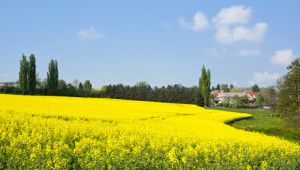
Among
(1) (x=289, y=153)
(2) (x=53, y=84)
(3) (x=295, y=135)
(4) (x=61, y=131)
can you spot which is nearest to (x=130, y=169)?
(4) (x=61, y=131)

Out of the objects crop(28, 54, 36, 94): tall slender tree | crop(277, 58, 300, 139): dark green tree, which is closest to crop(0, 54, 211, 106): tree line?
crop(28, 54, 36, 94): tall slender tree

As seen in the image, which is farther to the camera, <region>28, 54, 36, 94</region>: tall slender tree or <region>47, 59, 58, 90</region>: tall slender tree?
<region>47, 59, 58, 90</region>: tall slender tree

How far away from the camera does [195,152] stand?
36.7ft

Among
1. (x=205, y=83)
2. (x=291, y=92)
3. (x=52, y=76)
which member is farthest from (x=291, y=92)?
(x=52, y=76)

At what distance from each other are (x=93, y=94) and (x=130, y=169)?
7896 cm

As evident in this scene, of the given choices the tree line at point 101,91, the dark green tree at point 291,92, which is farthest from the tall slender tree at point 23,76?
the dark green tree at point 291,92

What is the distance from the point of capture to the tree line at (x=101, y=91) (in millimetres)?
68812

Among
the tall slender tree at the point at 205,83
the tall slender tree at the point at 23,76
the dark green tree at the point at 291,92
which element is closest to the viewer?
the dark green tree at the point at 291,92

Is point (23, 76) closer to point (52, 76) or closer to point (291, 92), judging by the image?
point (52, 76)

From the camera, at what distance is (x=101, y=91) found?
9525cm

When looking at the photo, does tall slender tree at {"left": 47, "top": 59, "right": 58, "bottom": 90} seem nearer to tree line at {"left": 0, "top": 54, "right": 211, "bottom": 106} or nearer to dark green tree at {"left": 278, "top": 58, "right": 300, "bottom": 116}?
tree line at {"left": 0, "top": 54, "right": 211, "bottom": 106}

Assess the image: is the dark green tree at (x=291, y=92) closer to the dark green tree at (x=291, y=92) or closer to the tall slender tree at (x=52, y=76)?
the dark green tree at (x=291, y=92)

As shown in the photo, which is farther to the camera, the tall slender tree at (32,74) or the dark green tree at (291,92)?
the tall slender tree at (32,74)

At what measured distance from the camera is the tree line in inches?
2709
